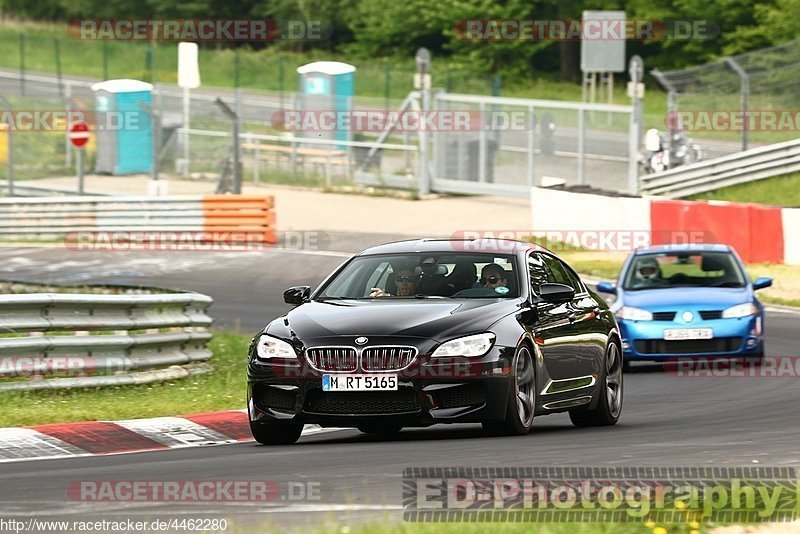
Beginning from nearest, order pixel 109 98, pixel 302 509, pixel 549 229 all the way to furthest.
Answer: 1. pixel 302 509
2. pixel 549 229
3. pixel 109 98

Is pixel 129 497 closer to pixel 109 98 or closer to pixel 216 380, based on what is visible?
pixel 216 380

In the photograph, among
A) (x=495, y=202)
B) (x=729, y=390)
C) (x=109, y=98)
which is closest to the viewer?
(x=729, y=390)

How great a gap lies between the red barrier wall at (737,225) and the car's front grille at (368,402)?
57.4 ft

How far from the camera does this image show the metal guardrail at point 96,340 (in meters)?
13.1

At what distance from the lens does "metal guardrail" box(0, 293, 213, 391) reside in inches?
515

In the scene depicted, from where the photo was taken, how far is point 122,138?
42.3 meters

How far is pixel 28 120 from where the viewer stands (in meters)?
45.2

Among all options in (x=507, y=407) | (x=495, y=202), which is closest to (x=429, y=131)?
(x=495, y=202)

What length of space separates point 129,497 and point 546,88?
55090mm
